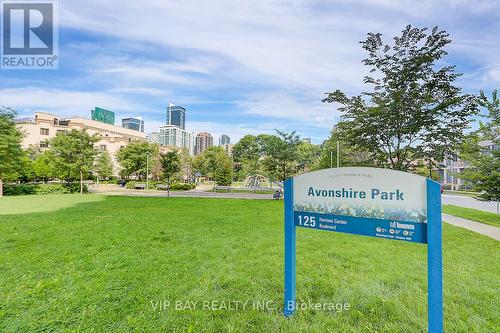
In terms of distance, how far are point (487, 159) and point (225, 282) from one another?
11199 mm

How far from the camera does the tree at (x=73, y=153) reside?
2854cm

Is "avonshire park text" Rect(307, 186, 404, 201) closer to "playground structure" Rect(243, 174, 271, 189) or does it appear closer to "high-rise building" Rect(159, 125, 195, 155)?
"playground structure" Rect(243, 174, 271, 189)

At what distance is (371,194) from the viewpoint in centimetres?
294

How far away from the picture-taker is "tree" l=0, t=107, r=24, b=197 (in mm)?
22312

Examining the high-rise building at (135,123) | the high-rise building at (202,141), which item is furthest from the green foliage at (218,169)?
the high-rise building at (135,123)

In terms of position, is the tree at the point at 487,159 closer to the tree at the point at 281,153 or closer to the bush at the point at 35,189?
the tree at the point at 281,153

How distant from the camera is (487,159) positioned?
401 inches

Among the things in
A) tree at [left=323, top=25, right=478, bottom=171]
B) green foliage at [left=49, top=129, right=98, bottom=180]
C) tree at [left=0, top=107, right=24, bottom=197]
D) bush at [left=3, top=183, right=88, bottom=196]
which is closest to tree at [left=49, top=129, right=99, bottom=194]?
green foliage at [left=49, top=129, right=98, bottom=180]

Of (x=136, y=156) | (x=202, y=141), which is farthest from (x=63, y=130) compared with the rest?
(x=202, y=141)

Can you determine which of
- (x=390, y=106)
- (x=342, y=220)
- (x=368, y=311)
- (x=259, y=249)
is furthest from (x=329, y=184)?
(x=390, y=106)

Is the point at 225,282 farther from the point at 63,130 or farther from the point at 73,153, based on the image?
the point at 63,130

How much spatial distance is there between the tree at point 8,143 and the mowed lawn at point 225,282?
20335mm

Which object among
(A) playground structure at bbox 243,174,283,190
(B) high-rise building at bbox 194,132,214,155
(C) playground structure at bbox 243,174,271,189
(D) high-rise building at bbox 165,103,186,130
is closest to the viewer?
(A) playground structure at bbox 243,174,283,190

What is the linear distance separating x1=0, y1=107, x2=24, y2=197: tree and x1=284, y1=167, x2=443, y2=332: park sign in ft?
90.2
